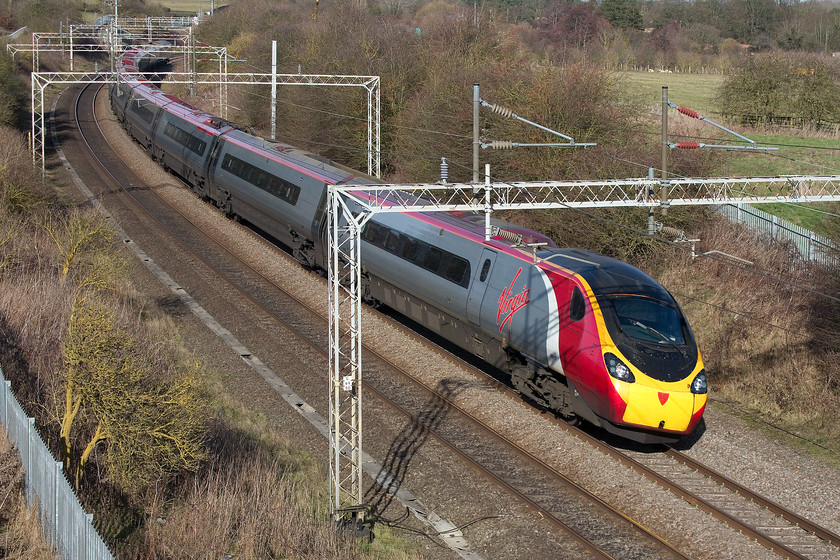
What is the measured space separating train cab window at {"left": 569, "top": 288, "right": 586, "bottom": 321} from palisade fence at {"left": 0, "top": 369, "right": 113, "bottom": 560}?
25.4 feet

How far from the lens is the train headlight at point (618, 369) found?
41.0ft

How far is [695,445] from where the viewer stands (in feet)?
45.5

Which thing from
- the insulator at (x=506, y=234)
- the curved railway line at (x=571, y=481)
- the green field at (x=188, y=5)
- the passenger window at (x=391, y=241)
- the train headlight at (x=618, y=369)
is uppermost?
the green field at (x=188, y=5)

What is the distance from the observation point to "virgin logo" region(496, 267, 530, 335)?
14302mm

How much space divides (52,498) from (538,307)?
26.0 ft

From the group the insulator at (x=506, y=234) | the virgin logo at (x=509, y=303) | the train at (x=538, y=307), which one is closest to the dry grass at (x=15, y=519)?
the train at (x=538, y=307)

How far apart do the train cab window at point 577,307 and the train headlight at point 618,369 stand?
0.85 meters

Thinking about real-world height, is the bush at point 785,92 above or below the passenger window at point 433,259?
above

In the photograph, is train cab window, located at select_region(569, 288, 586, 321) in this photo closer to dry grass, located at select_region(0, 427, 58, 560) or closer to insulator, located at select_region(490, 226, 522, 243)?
insulator, located at select_region(490, 226, 522, 243)

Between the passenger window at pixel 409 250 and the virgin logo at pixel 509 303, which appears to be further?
the passenger window at pixel 409 250

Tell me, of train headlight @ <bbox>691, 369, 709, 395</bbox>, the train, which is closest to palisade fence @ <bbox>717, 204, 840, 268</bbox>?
train headlight @ <bbox>691, 369, 709, 395</bbox>

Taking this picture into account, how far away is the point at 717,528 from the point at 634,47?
67200 millimetres

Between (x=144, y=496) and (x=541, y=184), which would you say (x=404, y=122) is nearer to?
(x=541, y=184)

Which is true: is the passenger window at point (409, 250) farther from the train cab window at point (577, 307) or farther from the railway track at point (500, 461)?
the train cab window at point (577, 307)
